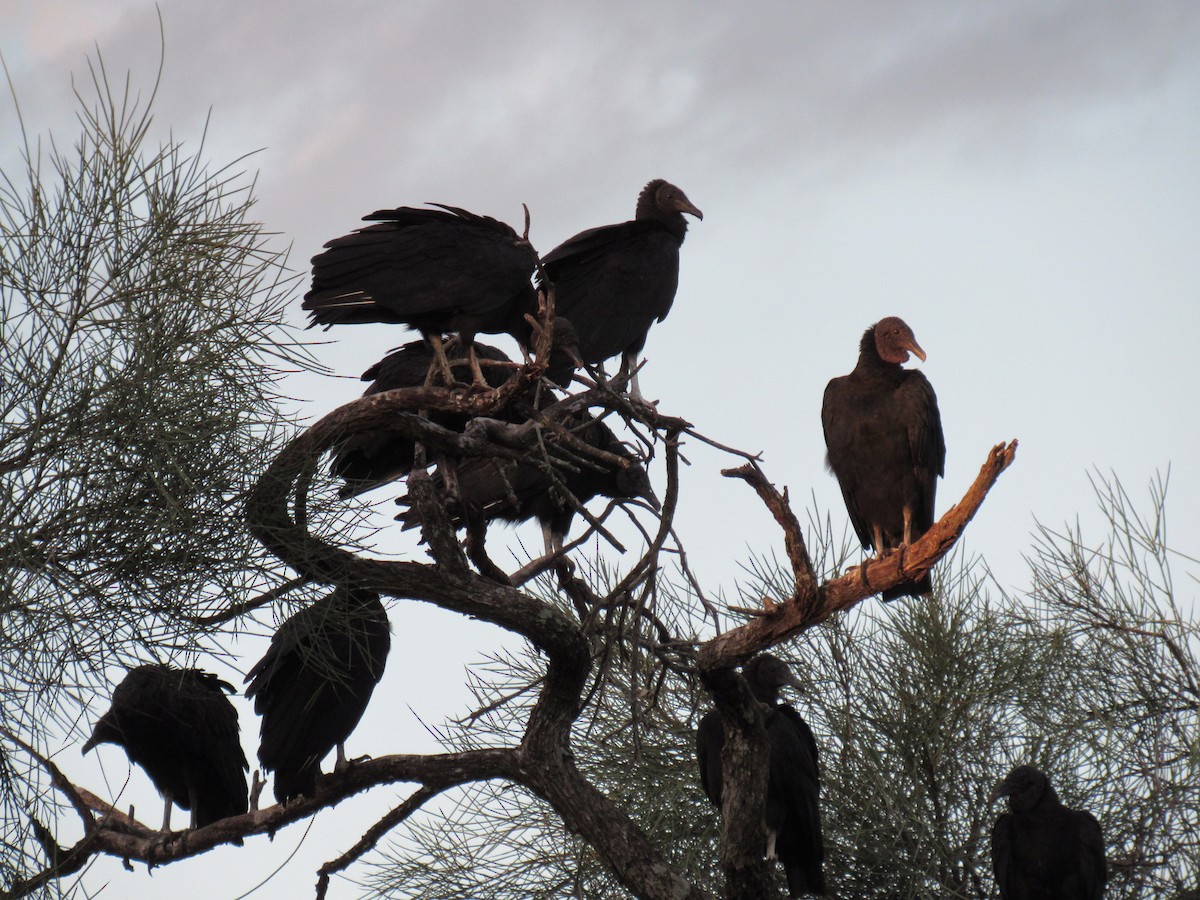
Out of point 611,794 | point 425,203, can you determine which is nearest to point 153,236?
point 425,203

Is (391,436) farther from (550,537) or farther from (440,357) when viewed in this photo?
(550,537)

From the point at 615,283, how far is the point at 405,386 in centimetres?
74

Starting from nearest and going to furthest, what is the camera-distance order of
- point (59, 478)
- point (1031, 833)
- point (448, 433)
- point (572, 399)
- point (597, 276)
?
1. point (59, 478)
2. point (448, 433)
3. point (572, 399)
4. point (1031, 833)
5. point (597, 276)

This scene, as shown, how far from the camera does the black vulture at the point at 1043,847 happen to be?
3.43m

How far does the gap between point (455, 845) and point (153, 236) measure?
94.9 inches

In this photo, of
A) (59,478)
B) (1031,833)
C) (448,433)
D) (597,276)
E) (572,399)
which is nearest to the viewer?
(59,478)

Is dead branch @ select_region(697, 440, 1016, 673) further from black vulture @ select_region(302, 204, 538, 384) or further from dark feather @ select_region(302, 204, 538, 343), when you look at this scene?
dark feather @ select_region(302, 204, 538, 343)

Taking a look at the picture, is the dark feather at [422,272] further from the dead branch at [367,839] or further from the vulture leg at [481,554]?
the dead branch at [367,839]

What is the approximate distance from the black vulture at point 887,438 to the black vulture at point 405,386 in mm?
879

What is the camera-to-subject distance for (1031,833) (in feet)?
11.5

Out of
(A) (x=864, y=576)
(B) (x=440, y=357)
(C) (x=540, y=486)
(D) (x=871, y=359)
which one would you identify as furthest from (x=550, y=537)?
(A) (x=864, y=576)

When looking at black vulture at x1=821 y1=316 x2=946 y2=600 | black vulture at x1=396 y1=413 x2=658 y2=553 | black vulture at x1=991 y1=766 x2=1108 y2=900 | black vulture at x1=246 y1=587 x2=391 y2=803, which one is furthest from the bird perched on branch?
black vulture at x1=991 y1=766 x2=1108 y2=900

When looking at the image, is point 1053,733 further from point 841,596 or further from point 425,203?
point 425,203

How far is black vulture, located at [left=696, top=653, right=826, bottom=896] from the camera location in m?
3.37
